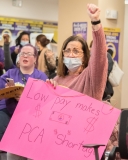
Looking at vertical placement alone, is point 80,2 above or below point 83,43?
above

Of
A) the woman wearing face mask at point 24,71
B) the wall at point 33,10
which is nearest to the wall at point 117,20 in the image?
the woman wearing face mask at point 24,71

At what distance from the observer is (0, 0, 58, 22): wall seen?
8.60 metres

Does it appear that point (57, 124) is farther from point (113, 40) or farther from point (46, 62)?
point (113, 40)

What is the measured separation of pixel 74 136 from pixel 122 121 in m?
0.37

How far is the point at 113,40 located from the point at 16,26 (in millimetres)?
3833

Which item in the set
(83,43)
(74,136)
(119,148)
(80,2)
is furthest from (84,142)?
(80,2)

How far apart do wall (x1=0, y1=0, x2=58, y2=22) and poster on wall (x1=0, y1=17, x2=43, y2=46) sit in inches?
5.8

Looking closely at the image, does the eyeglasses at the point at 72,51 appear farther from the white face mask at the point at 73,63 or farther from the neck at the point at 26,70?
the neck at the point at 26,70

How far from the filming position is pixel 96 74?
2465 millimetres

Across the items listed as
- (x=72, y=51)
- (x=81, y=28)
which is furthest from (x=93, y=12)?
(x=81, y=28)

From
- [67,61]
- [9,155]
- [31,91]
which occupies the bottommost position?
[9,155]

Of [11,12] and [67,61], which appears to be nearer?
[67,61]

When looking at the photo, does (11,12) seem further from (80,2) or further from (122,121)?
(122,121)

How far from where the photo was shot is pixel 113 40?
5844 millimetres
